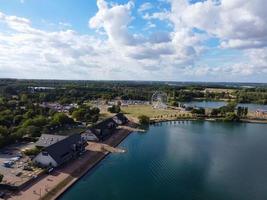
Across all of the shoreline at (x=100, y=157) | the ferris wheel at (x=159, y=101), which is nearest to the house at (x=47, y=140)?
the shoreline at (x=100, y=157)

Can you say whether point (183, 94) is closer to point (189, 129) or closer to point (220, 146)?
point (189, 129)

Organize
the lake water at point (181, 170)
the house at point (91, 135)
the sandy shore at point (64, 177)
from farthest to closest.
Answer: the house at point (91, 135), the lake water at point (181, 170), the sandy shore at point (64, 177)

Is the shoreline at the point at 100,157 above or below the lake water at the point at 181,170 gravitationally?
above

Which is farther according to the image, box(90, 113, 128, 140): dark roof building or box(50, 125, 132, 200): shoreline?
box(90, 113, 128, 140): dark roof building

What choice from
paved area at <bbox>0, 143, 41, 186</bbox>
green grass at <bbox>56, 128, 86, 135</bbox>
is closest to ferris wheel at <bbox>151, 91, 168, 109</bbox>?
green grass at <bbox>56, 128, 86, 135</bbox>

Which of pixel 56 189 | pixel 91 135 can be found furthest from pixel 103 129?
pixel 56 189

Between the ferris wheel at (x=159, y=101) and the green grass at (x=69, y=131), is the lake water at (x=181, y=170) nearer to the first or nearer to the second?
the green grass at (x=69, y=131)

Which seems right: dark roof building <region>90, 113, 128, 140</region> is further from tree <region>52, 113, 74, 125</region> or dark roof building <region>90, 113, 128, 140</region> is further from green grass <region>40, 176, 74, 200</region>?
green grass <region>40, 176, 74, 200</region>
